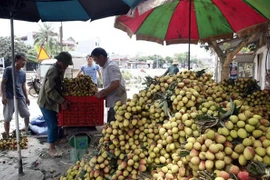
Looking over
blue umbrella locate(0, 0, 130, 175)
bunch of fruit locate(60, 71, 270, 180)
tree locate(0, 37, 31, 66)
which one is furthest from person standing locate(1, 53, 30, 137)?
tree locate(0, 37, 31, 66)

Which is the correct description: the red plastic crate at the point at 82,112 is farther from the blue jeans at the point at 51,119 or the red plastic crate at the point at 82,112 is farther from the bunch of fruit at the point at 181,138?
the bunch of fruit at the point at 181,138

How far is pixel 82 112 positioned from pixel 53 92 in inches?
21.8

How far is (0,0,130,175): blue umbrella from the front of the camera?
3217mm

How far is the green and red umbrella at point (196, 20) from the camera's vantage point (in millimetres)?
3967

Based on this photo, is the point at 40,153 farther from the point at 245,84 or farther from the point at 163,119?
the point at 245,84

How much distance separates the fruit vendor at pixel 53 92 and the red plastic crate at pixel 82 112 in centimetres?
12

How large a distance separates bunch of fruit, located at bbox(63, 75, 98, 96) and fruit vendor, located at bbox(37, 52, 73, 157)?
168 millimetres

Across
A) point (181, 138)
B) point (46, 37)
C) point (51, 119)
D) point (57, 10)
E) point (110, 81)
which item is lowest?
point (51, 119)

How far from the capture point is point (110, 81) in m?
3.70

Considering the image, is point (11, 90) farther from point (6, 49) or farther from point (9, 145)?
point (6, 49)

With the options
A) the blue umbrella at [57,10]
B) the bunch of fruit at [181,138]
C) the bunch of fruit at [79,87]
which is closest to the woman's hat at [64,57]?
the bunch of fruit at [79,87]

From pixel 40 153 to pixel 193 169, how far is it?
11.4 ft

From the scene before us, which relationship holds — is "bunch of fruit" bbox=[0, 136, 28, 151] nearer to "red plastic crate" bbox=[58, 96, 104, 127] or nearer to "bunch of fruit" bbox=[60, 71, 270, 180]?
"red plastic crate" bbox=[58, 96, 104, 127]

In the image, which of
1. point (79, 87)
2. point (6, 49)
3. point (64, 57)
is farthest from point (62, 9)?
point (6, 49)
